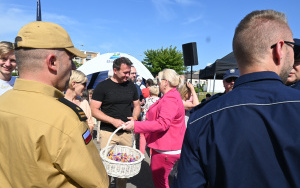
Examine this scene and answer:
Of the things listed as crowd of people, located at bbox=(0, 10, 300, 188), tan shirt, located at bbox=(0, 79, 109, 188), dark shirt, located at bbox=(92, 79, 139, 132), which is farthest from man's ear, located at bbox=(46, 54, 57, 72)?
dark shirt, located at bbox=(92, 79, 139, 132)

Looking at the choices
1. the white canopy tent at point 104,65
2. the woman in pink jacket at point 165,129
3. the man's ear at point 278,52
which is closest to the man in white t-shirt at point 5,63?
the woman in pink jacket at point 165,129

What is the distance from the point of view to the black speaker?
626cm

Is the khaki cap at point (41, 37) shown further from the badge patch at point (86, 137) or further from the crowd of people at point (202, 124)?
the badge patch at point (86, 137)

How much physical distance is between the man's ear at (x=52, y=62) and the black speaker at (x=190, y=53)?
553 centimetres

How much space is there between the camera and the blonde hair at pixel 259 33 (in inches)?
40.6

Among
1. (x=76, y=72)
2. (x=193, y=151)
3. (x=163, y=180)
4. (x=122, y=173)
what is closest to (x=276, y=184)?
(x=193, y=151)

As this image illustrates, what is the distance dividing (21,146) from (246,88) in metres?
1.17

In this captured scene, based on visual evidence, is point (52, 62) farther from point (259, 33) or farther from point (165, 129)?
point (165, 129)

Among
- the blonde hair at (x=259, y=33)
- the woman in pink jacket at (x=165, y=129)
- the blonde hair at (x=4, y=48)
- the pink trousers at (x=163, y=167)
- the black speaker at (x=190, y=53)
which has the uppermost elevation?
the black speaker at (x=190, y=53)

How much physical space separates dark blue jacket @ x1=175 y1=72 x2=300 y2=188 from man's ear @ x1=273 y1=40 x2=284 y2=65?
0.38 ft

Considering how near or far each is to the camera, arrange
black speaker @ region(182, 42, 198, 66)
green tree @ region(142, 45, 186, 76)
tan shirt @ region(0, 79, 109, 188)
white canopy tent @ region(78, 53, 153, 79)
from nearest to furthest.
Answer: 1. tan shirt @ region(0, 79, 109, 188)
2. black speaker @ region(182, 42, 198, 66)
3. white canopy tent @ region(78, 53, 153, 79)
4. green tree @ region(142, 45, 186, 76)

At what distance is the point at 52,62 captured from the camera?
1134mm

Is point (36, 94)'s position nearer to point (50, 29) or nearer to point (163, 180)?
point (50, 29)

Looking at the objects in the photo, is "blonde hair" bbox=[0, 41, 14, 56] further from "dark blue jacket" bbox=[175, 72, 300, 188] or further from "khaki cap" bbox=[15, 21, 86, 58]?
"dark blue jacket" bbox=[175, 72, 300, 188]
